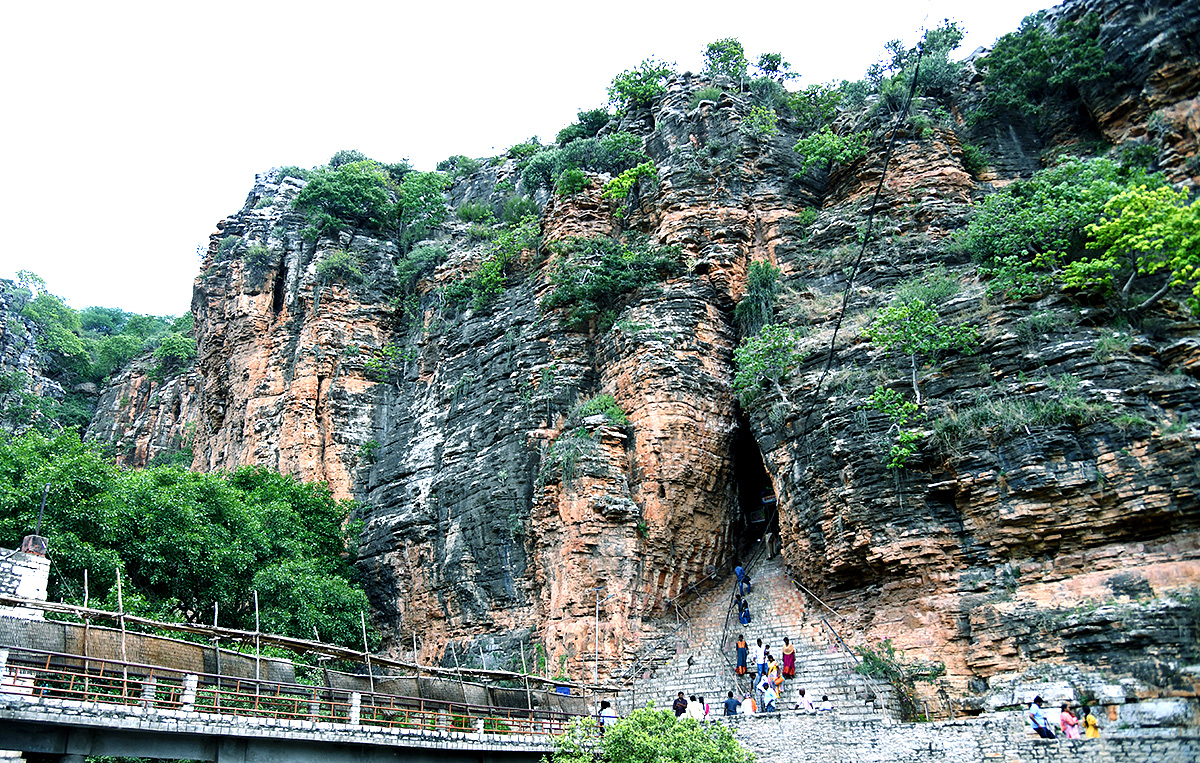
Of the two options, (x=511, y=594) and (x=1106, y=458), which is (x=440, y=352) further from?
(x=1106, y=458)

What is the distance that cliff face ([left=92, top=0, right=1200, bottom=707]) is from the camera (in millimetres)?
15719

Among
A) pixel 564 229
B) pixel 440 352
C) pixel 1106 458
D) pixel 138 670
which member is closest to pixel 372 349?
pixel 440 352

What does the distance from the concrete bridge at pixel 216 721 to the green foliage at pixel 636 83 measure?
2413 cm

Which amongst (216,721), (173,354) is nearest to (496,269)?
(216,721)

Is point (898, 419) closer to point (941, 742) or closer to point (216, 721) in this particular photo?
point (941, 742)

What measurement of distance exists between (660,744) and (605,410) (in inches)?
471

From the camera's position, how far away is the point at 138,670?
1299 cm

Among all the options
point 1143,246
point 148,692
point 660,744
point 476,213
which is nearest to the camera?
point 148,692

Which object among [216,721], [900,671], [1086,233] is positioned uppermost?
[1086,233]

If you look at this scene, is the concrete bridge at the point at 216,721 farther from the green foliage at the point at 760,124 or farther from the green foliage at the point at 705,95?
the green foliage at the point at 705,95

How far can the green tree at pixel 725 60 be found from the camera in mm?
30688

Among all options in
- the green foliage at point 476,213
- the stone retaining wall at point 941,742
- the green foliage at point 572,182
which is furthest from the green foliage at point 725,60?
the stone retaining wall at point 941,742

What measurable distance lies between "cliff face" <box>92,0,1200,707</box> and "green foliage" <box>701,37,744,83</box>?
4.35 ft

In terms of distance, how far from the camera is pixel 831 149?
85.8ft
